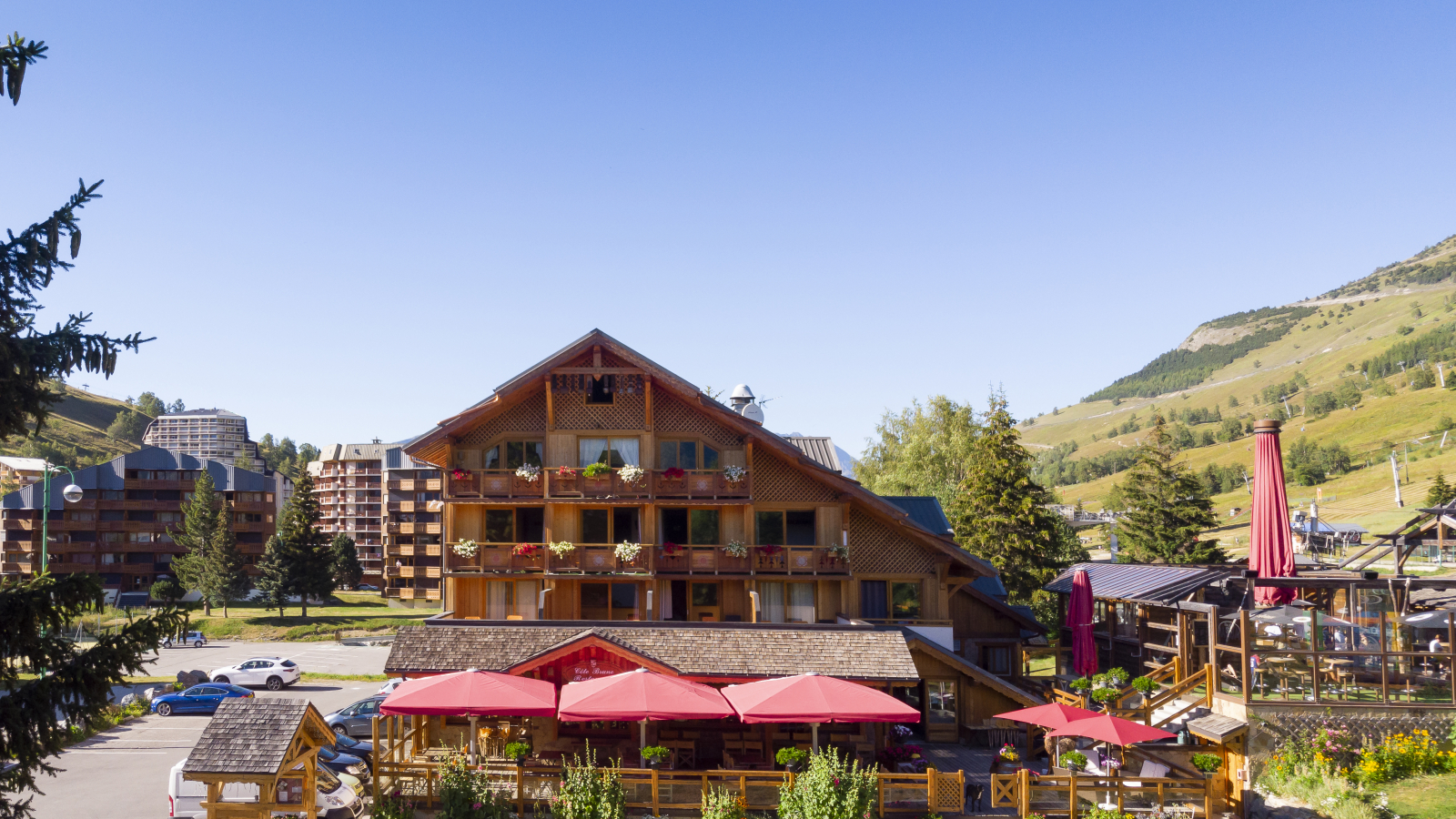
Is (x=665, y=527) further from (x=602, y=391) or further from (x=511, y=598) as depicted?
(x=511, y=598)

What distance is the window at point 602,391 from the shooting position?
106 feet

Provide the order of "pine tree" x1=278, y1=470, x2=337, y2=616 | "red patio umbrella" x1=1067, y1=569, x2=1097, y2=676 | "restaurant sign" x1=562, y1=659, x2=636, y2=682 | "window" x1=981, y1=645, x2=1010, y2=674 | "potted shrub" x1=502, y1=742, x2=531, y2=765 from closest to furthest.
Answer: "potted shrub" x1=502, y1=742, x2=531, y2=765 → "restaurant sign" x1=562, y1=659, x2=636, y2=682 → "red patio umbrella" x1=1067, y1=569, x2=1097, y2=676 → "window" x1=981, y1=645, x2=1010, y2=674 → "pine tree" x1=278, y1=470, x2=337, y2=616

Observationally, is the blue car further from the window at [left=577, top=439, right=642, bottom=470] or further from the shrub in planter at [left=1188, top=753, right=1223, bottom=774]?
the shrub in planter at [left=1188, top=753, right=1223, bottom=774]

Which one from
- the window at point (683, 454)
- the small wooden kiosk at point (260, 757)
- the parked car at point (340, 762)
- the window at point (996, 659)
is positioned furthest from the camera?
the window at point (996, 659)

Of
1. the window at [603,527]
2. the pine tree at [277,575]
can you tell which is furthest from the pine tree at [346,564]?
the window at [603,527]

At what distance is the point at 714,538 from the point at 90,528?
288 ft

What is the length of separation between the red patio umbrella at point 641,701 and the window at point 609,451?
970 centimetres

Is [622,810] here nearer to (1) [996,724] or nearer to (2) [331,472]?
(1) [996,724]

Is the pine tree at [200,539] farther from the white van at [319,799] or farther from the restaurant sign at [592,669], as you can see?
the restaurant sign at [592,669]

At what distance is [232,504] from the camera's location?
102 meters

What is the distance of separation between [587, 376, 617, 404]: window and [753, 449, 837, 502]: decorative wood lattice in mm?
5113

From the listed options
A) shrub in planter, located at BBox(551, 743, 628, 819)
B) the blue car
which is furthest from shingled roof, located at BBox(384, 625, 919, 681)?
the blue car

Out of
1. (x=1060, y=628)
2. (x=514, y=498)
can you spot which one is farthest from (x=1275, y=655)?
(x=514, y=498)

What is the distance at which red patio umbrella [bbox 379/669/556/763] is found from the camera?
2231 cm
